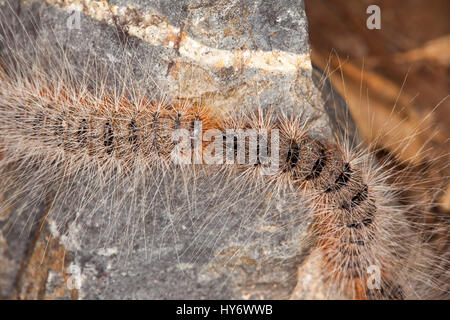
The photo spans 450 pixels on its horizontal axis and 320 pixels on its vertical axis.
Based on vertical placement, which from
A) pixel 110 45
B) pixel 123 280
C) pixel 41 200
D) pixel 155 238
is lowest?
pixel 123 280

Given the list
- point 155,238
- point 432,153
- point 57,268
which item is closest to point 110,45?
point 155,238

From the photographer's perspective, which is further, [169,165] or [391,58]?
[391,58]

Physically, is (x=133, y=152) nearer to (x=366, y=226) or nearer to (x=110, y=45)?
(x=110, y=45)

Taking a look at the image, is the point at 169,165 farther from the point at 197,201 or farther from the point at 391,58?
the point at 391,58


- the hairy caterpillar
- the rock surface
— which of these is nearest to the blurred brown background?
the rock surface

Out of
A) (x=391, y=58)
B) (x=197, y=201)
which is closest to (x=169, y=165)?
(x=197, y=201)

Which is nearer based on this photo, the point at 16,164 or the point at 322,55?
the point at 16,164

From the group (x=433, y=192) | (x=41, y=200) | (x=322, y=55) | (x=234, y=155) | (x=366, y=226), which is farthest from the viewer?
(x=322, y=55)

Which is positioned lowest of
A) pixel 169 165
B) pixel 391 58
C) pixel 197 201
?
pixel 197 201
